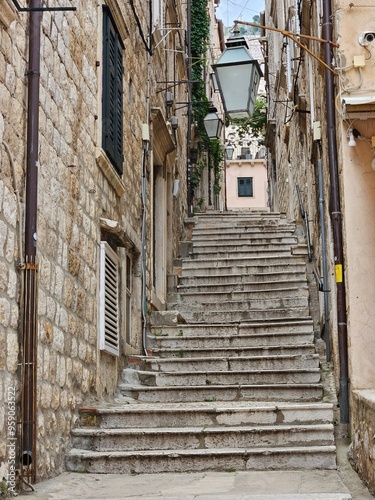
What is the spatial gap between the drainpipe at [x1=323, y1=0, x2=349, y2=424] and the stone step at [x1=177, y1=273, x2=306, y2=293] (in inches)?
172

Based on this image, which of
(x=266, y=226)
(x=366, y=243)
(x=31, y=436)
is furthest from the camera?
(x=266, y=226)

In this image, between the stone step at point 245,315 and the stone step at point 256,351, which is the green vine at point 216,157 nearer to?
the stone step at point 245,315

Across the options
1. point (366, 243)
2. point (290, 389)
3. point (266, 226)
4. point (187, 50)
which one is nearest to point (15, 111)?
point (366, 243)

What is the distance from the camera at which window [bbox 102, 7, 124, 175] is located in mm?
8289

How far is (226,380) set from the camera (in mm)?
8648

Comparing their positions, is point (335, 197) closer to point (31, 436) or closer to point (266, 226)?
point (31, 436)

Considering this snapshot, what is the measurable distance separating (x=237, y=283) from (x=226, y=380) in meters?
3.52

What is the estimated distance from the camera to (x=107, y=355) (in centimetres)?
816

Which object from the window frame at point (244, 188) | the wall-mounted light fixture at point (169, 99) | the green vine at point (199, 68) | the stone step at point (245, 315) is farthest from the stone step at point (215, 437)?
the window frame at point (244, 188)

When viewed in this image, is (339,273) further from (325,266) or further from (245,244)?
(245,244)

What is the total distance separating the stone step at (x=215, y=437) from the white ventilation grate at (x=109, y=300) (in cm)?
124

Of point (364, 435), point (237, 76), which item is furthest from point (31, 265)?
point (237, 76)

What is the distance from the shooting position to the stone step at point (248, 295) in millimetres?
11336

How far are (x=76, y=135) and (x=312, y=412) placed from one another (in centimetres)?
323
